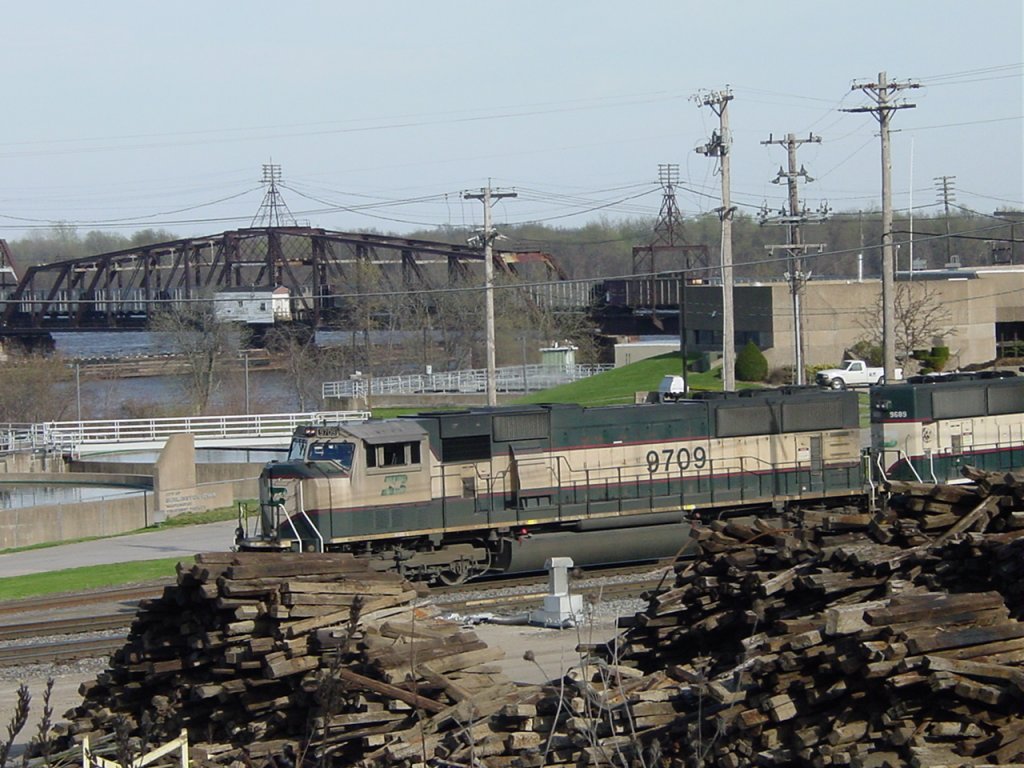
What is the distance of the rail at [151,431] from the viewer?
49469mm

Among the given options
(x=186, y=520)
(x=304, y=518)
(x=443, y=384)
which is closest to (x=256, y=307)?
(x=443, y=384)

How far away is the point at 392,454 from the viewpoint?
21.2 m

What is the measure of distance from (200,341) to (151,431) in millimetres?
25531

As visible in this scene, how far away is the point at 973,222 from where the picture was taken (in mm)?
141000

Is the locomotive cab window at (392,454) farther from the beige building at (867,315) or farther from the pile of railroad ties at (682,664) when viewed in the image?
the beige building at (867,315)

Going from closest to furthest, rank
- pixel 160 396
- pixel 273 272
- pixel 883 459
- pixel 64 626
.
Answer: pixel 64 626 → pixel 883 459 → pixel 160 396 → pixel 273 272

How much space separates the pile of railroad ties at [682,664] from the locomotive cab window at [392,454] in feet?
26.1

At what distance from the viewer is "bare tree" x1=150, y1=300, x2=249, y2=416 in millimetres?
71812

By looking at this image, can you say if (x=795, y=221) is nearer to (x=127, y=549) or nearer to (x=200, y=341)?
(x=127, y=549)

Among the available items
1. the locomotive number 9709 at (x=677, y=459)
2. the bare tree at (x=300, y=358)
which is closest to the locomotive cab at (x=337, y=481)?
the locomotive number 9709 at (x=677, y=459)

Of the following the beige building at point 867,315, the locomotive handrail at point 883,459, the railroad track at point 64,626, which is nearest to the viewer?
the railroad track at point 64,626

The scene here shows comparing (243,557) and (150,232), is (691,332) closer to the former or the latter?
(243,557)

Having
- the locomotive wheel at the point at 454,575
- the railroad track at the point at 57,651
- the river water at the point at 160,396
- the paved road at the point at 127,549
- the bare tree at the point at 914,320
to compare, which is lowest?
the paved road at the point at 127,549

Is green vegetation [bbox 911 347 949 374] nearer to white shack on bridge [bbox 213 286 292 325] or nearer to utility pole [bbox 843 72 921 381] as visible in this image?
utility pole [bbox 843 72 921 381]
